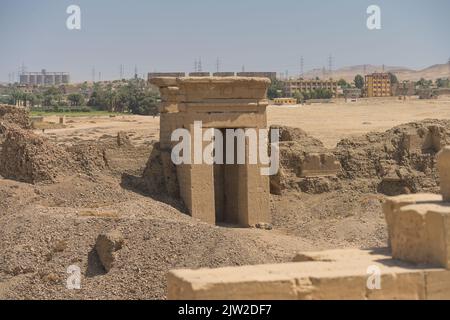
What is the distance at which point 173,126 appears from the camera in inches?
832

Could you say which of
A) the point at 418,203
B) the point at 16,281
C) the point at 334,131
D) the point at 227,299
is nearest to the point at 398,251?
the point at 418,203

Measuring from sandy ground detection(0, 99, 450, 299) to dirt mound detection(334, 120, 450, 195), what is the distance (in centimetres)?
76

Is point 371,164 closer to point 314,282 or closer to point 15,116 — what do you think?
point 15,116

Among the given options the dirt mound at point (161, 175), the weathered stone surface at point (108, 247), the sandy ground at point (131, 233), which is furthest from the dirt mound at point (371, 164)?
the weathered stone surface at point (108, 247)

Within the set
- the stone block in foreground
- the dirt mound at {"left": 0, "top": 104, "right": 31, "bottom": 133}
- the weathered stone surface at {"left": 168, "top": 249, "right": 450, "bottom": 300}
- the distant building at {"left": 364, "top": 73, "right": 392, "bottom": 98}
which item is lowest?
the weathered stone surface at {"left": 168, "top": 249, "right": 450, "bottom": 300}

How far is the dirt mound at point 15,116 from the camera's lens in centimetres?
2173

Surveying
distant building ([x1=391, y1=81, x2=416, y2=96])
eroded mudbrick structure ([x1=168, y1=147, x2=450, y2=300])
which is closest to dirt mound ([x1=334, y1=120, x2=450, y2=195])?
eroded mudbrick structure ([x1=168, y1=147, x2=450, y2=300])

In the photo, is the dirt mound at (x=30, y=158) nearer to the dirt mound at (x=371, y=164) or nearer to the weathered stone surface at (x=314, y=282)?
the dirt mound at (x=371, y=164)

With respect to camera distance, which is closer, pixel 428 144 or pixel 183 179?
pixel 183 179

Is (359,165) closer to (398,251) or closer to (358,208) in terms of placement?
(358,208)

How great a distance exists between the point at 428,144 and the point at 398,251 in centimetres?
1382

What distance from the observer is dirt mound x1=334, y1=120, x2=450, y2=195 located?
75.1ft

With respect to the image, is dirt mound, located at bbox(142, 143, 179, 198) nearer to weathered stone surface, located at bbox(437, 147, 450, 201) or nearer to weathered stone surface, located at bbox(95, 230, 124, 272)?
weathered stone surface, located at bbox(95, 230, 124, 272)

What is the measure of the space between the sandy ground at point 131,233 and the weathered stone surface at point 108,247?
0.38ft
